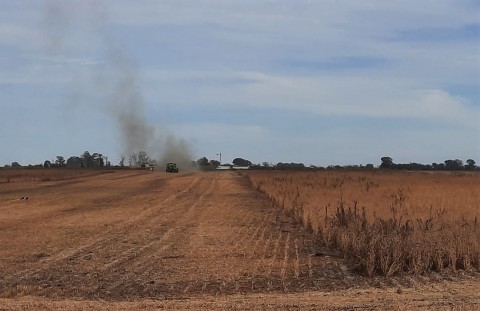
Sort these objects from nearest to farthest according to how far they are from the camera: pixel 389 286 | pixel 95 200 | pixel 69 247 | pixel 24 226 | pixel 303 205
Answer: pixel 389 286 → pixel 69 247 → pixel 24 226 → pixel 303 205 → pixel 95 200

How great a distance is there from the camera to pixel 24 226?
70.4ft

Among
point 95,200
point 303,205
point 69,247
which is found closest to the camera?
point 69,247

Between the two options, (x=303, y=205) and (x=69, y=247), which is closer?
(x=69, y=247)

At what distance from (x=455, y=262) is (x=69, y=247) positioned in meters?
8.69

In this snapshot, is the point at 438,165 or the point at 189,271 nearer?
the point at 189,271

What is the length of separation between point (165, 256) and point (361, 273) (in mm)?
4406

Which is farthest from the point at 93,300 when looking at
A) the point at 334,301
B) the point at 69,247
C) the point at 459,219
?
the point at 459,219

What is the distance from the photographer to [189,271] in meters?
13.0

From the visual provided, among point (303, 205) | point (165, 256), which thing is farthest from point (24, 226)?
point (303, 205)

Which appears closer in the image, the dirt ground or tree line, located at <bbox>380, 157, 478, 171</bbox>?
the dirt ground

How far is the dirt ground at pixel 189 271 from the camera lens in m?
10.0

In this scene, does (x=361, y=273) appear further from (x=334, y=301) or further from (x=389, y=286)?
(x=334, y=301)

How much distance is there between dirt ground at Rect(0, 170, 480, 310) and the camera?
10.0m

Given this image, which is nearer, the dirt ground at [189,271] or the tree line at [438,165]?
the dirt ground at [189,271]
